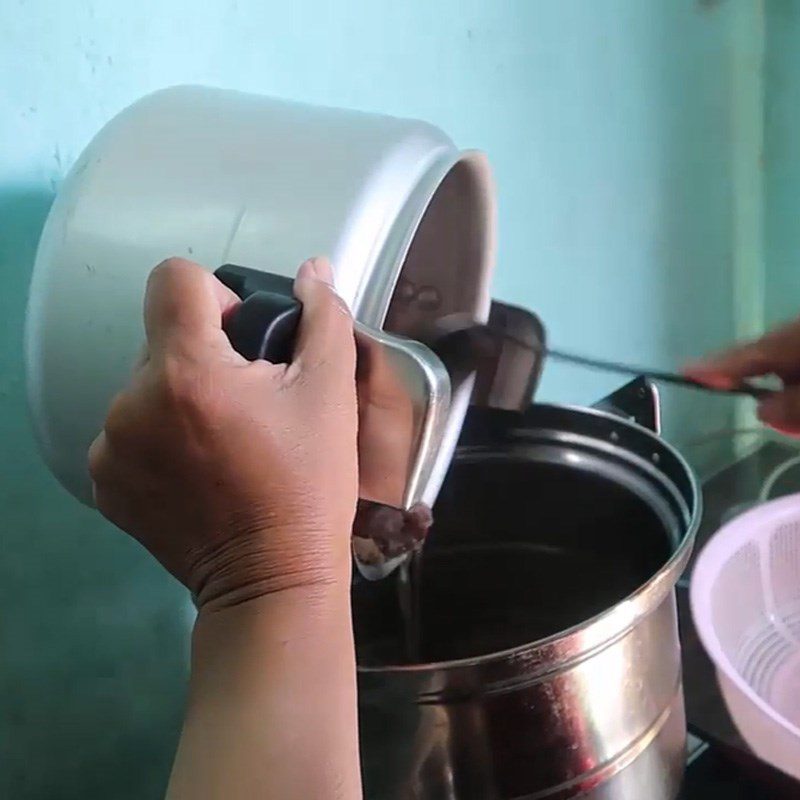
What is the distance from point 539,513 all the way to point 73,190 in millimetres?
418

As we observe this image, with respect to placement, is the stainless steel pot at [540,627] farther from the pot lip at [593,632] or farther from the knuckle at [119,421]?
the knuckle at [119,421]

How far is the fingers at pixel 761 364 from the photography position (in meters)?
0.60

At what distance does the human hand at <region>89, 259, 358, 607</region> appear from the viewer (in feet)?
1.34

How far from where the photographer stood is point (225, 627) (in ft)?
1.39

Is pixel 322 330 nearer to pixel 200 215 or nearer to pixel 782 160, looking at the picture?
pixel 200 215

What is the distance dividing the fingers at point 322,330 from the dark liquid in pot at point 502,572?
1.17 ft

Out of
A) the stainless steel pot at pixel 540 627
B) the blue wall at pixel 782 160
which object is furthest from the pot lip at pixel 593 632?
the blue wall at pixel 782 160

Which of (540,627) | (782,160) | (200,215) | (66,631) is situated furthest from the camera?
(782,160)

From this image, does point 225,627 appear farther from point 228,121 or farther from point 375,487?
point 228,121

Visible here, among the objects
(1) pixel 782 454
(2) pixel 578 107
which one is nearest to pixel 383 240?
(2) pixel 578 107

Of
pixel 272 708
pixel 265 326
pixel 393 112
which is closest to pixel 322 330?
pixel 265 326

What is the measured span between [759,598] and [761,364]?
0.38 metres

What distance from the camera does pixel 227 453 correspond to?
41 cm

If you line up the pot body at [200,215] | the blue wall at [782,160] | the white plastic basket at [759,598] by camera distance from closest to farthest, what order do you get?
the pot body at [200,215] → the white plastic basket at [759,598] → the blue wall at [782,160]
